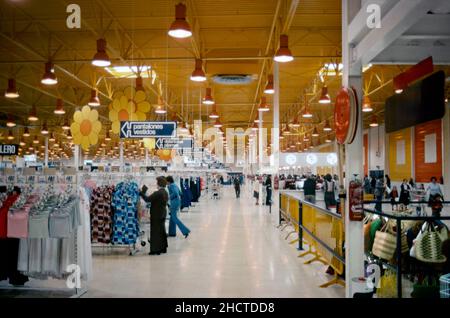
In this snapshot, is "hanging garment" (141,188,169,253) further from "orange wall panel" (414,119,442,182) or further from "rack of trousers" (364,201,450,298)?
"orange wall panel" (414,119,442,182)

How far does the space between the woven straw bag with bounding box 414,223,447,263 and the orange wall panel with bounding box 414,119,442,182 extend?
61.6 feet

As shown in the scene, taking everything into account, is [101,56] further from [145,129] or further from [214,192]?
[214,192]

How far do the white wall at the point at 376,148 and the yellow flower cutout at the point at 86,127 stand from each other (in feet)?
88.1

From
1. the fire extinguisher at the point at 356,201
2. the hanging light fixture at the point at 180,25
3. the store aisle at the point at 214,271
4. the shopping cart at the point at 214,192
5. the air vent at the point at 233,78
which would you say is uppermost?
the air vent at the point at 233,78

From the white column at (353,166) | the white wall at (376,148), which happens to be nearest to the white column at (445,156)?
the white wall at (376,148)

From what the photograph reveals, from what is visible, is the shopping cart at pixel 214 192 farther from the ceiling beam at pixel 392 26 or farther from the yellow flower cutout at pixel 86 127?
the ceiling beam at pixel 392 26

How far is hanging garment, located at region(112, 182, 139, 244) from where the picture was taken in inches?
338

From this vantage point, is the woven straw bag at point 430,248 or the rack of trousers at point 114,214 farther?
the rack of trousers at point 114,214

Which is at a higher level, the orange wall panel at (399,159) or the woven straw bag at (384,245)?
the orange wall panel at (399,159)

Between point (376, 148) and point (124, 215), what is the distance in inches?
1128

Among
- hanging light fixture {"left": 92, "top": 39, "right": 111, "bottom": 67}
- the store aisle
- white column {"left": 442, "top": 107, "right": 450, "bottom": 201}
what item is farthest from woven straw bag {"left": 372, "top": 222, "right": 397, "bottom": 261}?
white column {"left": 442, "top": 107, "right": 450, "bottom": 201}

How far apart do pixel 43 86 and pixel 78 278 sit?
1846 centimetres

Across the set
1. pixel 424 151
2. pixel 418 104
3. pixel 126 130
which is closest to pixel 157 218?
pixel 126 130

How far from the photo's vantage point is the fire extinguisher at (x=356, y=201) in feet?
18.3
